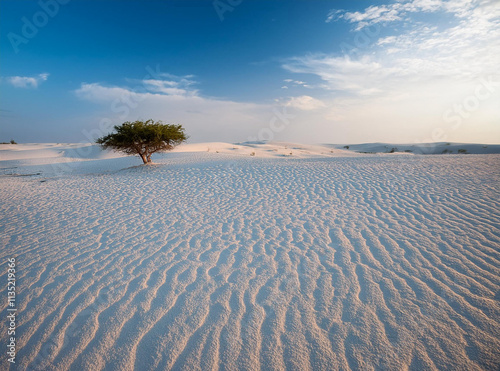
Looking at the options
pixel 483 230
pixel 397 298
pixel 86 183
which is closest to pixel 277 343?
pixel 397 298

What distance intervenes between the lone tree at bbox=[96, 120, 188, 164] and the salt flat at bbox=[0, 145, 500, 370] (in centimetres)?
728

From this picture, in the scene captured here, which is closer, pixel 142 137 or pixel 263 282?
pixel 263 282

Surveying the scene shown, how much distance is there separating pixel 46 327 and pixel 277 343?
8.54 feet

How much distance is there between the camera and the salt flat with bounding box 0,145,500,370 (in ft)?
7.37

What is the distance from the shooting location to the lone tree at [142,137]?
13.1 metres

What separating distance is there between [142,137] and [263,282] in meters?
12.8

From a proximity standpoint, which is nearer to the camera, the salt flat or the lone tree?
the salt flat

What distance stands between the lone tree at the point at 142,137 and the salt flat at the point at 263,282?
286 inches

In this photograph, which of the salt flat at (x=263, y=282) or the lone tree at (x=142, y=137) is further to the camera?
the lone tree at (x=142, y=137)

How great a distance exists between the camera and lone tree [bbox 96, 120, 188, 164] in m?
13.1

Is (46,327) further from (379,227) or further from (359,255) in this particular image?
Answer: (379,227)

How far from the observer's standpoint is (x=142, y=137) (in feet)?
43.6

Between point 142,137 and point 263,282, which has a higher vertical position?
point 142,137

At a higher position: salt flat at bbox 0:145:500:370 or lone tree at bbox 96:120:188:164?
lone tree at bbox 96:120:188:164
